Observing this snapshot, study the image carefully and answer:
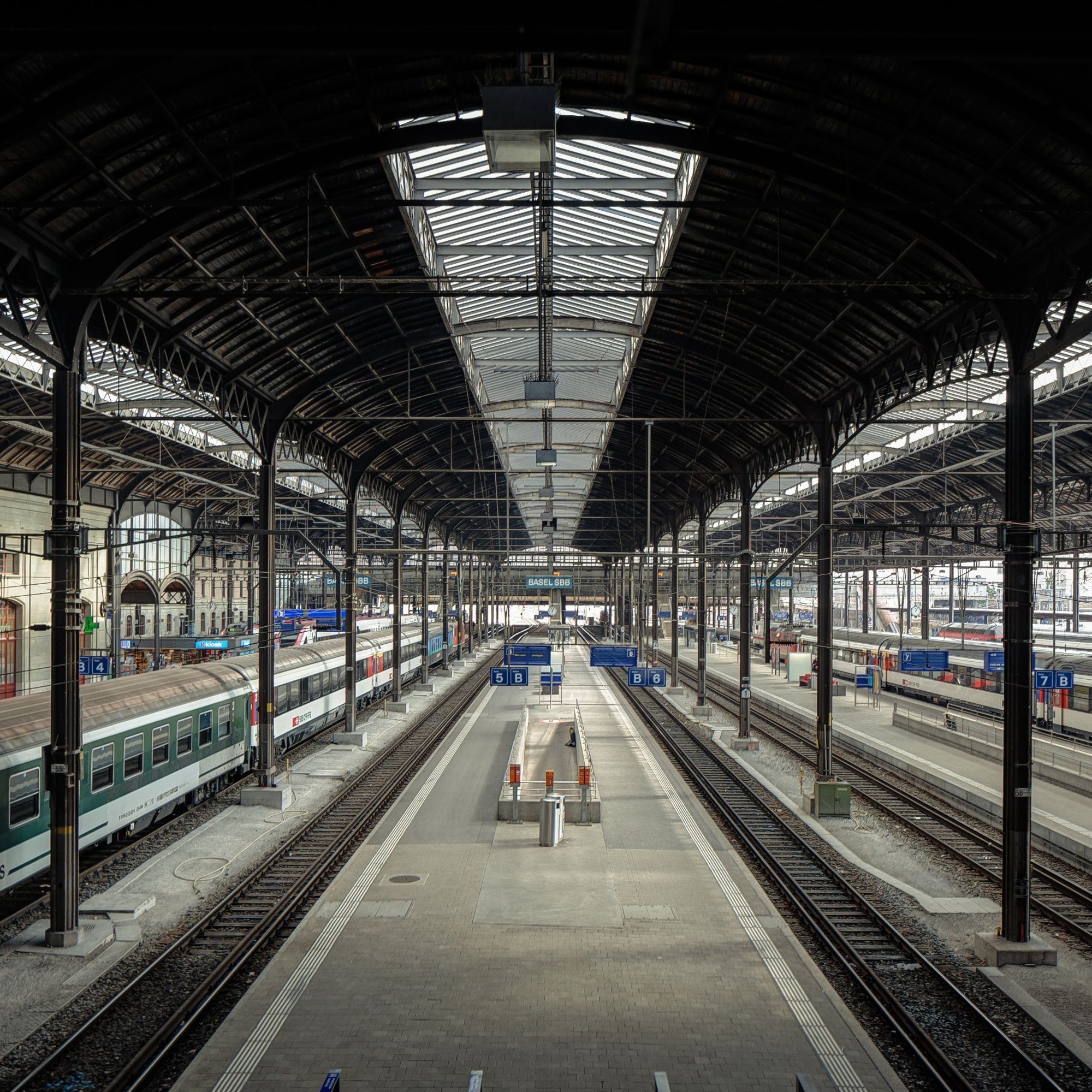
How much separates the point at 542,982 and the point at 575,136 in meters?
11.3

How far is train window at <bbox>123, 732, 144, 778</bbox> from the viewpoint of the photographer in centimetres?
1681

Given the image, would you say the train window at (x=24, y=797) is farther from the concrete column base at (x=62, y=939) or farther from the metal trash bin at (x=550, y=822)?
the metal trash bin at (x=550, y=822)

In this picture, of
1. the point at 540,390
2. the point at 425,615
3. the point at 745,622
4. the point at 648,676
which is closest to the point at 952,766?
the point at 745,622

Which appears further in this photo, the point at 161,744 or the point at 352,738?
the point at 352,738

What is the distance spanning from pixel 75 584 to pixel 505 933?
27.1 ft

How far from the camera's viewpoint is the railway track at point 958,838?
14469 mm

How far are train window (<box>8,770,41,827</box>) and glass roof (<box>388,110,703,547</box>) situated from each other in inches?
396

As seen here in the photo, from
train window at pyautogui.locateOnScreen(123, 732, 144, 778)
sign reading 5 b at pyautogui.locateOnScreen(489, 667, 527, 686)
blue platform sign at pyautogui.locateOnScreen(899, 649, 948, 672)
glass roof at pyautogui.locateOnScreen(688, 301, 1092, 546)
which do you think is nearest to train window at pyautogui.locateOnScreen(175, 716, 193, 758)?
train window at pyautogui.locateOnScreen(123, 732, 144, 778)

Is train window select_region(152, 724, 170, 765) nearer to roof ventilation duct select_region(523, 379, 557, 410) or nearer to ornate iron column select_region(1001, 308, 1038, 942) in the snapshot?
roof ventilation duct select_region(523, 379, 557, 410)

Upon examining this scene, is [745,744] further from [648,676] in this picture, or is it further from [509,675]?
[509,675]

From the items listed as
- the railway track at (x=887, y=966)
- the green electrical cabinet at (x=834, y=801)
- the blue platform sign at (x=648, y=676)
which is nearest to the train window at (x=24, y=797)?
the railway track at (x=887, y=966)

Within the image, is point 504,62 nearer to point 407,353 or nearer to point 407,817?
point 407,353

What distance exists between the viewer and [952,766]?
26.2 m

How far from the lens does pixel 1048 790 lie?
73.9 ft
